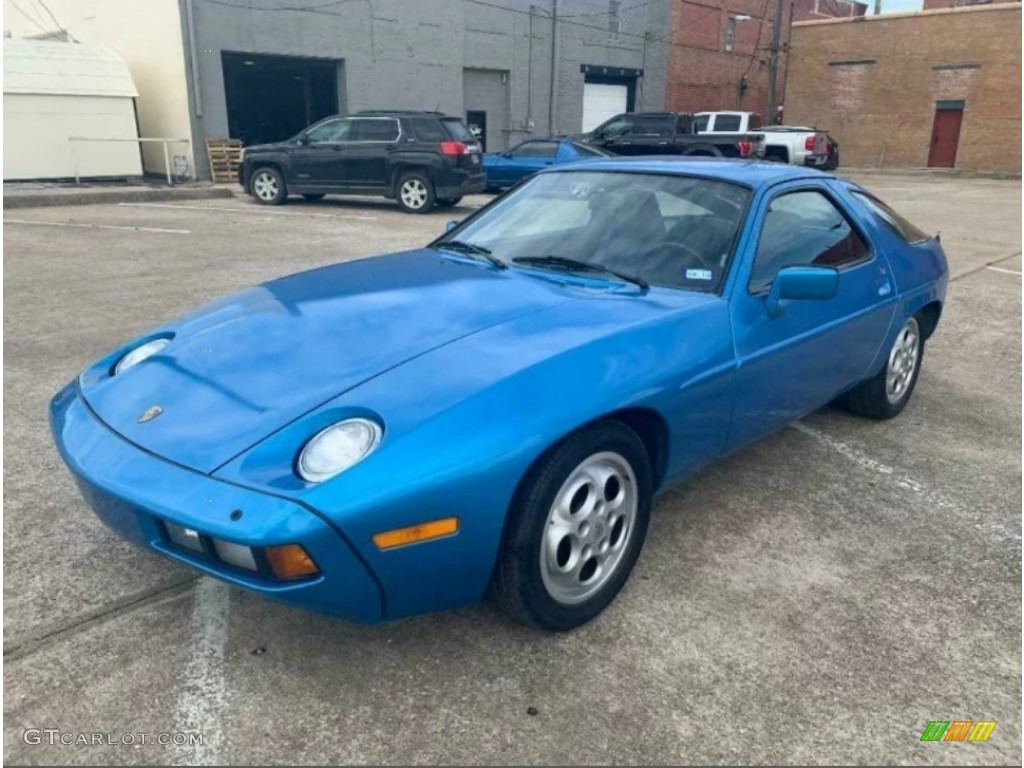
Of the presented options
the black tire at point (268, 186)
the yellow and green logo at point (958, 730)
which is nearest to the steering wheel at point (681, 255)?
the yellow and green logo at point (958, 730)

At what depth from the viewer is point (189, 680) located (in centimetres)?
221

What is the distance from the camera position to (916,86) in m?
30.2

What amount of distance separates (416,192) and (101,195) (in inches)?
230

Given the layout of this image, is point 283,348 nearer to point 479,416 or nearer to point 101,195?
point 479,416

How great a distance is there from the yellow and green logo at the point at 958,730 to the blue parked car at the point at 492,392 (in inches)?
36.9

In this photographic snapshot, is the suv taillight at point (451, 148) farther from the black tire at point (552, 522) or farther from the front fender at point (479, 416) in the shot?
the black tire at point (552, 522)

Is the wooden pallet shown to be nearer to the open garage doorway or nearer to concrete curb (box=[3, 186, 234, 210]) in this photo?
concrete curb (box=[3, 186, 234, 210])

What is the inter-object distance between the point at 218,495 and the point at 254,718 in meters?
0.60

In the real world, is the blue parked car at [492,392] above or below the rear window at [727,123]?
below

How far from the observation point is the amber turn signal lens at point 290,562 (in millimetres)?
1896

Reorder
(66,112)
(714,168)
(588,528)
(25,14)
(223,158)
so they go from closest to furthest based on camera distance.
→ (588,528), (714,168), (66,112), (223,158), (25,14)

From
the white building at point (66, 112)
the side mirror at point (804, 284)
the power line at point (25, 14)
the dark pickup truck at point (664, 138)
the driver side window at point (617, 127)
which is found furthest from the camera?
the driver side window at point (617, 127)

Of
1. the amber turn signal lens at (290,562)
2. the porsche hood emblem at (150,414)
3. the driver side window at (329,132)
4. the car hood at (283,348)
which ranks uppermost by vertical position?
the driver side window at (329,132)

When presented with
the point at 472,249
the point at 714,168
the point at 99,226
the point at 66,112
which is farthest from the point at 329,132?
the point at 714,168
